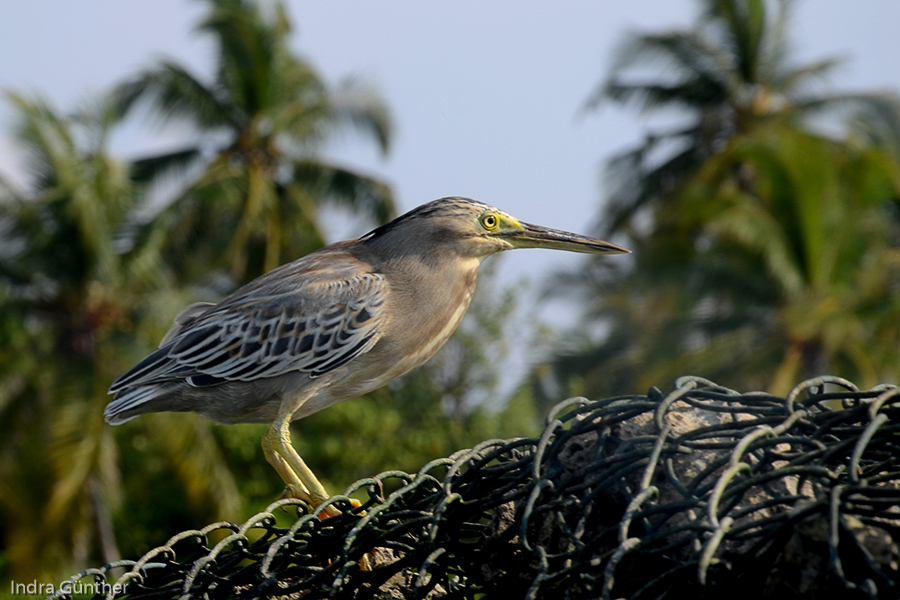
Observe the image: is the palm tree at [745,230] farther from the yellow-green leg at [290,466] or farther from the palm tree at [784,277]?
the yellow-green leg at [290,466]

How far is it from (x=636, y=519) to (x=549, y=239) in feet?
7.88

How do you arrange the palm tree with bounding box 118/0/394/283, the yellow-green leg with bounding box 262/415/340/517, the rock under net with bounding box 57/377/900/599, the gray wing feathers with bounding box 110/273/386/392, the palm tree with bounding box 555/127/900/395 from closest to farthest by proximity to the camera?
1. the rock under net with bounding box 57/377/900/599
2. the yellow-green leg with bounding box 262/415/340/517
3. the gray wing feathers with bounding box 110/273/386/392
4. the palm tree with bounding box 555/127/900/395
5. the palm tree with bounding box 118/0/394/283

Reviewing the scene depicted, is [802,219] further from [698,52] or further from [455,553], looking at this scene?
[455,553]

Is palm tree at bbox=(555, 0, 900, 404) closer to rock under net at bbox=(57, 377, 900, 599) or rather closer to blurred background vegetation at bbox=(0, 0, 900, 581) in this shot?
blurred background vegetation at bbox=(0, 0, 900, 581)

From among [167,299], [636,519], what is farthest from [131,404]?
[167,299]

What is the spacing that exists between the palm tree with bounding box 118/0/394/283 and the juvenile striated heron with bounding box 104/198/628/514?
67.5ft

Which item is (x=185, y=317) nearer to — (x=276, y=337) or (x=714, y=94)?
(x=276, y=337)

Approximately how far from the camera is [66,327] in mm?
22000

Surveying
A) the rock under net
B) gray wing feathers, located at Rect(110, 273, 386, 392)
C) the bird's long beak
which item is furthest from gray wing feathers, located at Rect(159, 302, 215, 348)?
the rock under net

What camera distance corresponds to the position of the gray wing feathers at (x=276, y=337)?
14.3ft

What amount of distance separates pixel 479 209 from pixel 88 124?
1959cm

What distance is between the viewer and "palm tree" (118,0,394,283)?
25609 millimetres

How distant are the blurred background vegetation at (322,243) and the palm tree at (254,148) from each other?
0.23 feet

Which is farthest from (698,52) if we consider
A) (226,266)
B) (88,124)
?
(88,124)
